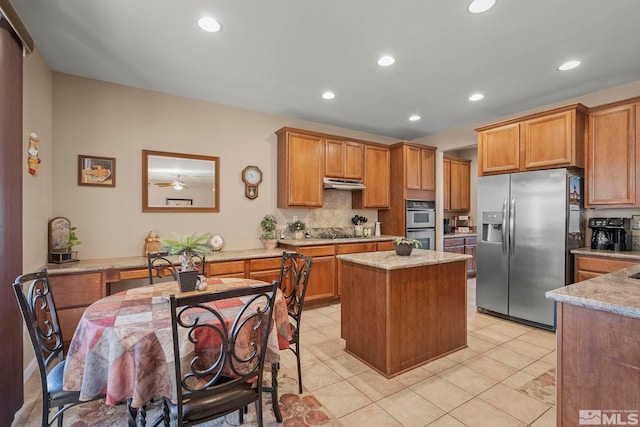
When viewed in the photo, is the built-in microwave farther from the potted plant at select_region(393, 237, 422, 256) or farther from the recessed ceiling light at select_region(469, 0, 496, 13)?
the recessed ceiling light at select_region(469, 0, 496, 13)

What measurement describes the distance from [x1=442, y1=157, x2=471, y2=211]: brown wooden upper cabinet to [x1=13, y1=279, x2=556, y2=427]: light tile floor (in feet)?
11.7

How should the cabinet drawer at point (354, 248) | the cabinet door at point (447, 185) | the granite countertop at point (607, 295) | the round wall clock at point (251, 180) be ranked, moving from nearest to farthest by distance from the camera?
the granite countertop at point (607, 295) → the round wall clock at point (251, 180) → the cabinet drawer at point (354, 248) → the cabinet door at point (447, 185)

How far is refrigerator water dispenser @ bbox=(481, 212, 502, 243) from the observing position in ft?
12.4

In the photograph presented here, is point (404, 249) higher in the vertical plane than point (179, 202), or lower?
lower

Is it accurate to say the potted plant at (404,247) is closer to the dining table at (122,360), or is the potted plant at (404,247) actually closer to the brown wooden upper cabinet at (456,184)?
the dining table at (122,360)

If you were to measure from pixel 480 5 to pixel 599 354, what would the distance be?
7.32 ft

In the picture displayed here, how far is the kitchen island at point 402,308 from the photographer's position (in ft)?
7.93

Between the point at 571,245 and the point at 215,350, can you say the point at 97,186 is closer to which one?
the point at 215,350

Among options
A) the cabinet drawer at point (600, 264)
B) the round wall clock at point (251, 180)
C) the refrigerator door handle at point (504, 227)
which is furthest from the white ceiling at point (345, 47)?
the cabinet drawer at point (600, 264)

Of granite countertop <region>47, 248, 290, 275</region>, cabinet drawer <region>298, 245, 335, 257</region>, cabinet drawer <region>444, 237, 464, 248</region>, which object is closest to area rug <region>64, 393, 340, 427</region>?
granite countertop <region>47, 248, 290, 275</region>

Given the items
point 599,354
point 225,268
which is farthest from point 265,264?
point 599,354

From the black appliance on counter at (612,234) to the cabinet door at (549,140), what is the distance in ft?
2.77

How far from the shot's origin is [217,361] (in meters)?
1.41

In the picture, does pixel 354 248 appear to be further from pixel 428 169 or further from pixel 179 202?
pixel 179 202
